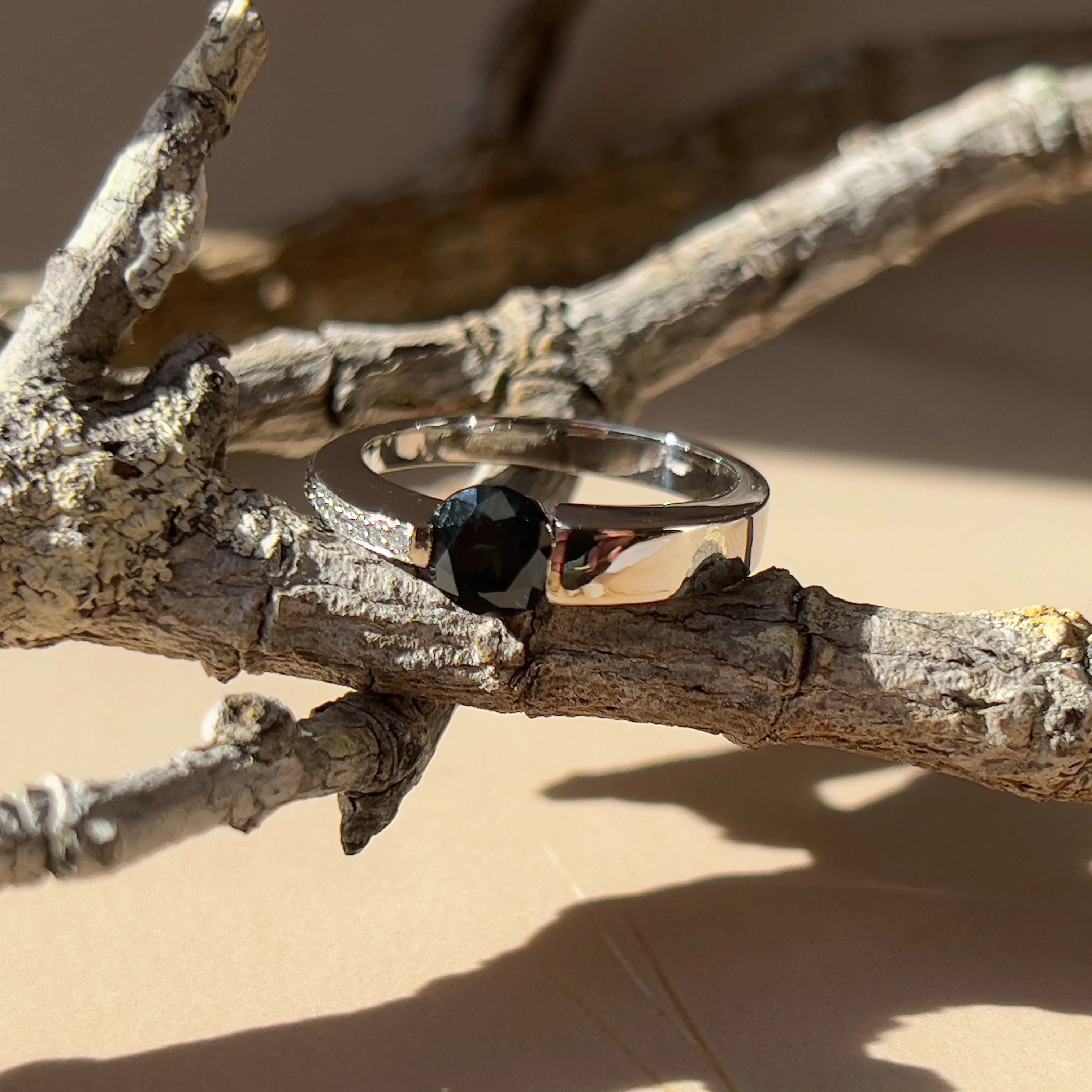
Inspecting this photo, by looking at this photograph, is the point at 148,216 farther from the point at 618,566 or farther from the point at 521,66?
the point at 521,66

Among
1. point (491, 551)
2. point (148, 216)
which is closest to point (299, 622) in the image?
point (491, 551)

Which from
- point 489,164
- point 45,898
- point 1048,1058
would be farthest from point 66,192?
point 1048,1058

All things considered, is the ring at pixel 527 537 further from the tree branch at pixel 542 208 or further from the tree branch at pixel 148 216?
the tree branch at pixel 542 208

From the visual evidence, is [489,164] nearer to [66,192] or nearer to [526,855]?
[66,192]

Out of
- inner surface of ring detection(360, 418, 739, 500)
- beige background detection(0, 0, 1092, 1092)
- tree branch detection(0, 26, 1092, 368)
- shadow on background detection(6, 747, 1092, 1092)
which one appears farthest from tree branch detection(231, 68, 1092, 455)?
tree branch detection(0, 26, 1092, 368)

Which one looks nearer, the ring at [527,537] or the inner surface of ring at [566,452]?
the ring at [527,537]

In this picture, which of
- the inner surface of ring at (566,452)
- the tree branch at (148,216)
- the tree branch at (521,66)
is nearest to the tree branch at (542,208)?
the tree branch at (521,66)
